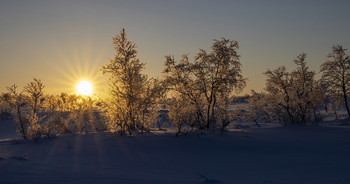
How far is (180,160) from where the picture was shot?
890 cm

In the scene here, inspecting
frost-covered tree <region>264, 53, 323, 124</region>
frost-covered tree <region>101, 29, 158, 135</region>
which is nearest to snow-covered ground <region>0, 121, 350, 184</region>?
frost-covered tree <region>101, 29, 158, 135</region>

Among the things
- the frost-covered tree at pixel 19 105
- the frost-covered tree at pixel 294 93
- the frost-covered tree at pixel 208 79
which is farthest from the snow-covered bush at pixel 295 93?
the frost-covered tree at pixel 19 105

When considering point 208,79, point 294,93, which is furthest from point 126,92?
point 294,93

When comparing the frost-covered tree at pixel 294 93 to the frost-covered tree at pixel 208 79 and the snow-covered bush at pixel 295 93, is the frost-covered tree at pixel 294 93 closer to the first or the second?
the snow-covered bush at pixel 295 93

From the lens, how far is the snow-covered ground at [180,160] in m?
6.14

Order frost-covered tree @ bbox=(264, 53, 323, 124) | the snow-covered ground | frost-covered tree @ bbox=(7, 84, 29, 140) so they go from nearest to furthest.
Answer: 1. the snow-covered ground
2. frost-covered tree @ bbox=(7, 84, 29, 140)
3. frost-covered tree @ bbox=(264, 53, 323, 124)

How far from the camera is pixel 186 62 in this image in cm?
1563

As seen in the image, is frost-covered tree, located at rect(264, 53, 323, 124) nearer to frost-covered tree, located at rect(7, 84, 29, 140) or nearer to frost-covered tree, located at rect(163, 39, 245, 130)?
frost-covered tree, located at rect(163, 39, 245, 130)

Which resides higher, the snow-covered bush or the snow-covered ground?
the snow-covered bush

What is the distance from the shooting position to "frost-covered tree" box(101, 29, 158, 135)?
14773mm

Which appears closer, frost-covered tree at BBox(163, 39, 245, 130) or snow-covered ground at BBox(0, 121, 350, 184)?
snow-covered ground at BBox(0, 121, 350, 184)

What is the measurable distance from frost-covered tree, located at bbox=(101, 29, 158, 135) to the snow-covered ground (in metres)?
2.23

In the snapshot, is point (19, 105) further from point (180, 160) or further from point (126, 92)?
point (180, 160)

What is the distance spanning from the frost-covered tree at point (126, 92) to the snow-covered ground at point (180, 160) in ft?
7.30
